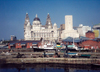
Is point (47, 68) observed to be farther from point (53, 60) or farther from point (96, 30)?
point (96, 30)

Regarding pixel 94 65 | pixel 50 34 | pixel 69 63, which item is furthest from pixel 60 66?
pixel 50 34

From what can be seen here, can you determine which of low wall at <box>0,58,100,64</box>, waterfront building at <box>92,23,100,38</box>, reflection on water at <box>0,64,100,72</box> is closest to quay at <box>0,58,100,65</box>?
low wall at <box>0,58,100,64</box>

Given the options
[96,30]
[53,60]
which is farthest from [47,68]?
[96,30]

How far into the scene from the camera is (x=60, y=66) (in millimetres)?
30641

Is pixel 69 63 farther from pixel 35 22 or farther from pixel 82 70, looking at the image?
pixel 35 22

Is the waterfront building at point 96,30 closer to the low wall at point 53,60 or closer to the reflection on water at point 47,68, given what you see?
the low wall at point 53,60

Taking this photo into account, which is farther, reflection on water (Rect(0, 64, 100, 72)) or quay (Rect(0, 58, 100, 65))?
quay (Rect(0, 58, 100, 65))

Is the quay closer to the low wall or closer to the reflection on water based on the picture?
the low wall

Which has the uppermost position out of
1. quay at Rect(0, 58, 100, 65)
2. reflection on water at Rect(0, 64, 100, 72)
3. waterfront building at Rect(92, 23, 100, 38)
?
waterfront building at Rect(92, 23, 100, 38)

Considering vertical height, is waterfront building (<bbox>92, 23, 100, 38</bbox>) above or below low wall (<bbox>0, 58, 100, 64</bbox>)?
above

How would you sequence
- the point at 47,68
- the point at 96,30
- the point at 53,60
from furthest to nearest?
the point at 96,30 → the point at 53,60 → the point at 47,68

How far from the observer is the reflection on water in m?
28.4

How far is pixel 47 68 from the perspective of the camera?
29547 mm

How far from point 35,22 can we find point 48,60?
72.5 meters
